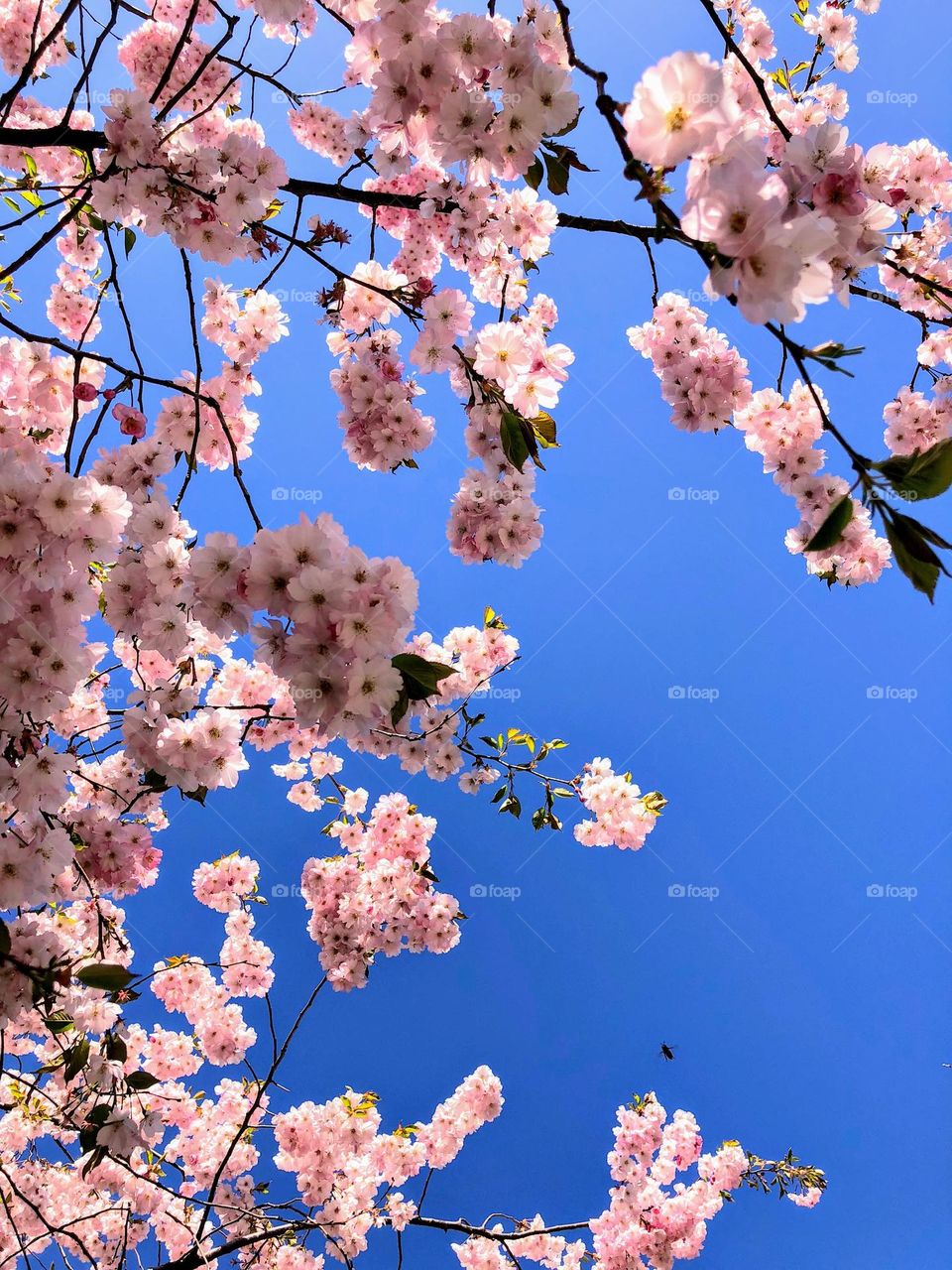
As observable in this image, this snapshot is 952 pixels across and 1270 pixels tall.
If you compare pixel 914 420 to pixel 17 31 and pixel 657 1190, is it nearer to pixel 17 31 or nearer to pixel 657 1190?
pixel 17 31

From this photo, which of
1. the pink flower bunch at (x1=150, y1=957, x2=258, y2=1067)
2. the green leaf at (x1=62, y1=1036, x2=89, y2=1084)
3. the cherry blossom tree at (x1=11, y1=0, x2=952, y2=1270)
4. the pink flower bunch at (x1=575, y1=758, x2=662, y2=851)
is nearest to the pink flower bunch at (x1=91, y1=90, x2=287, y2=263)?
the cherry blossom tree at (x1=11, y1=0, x2=952, y2=1270)

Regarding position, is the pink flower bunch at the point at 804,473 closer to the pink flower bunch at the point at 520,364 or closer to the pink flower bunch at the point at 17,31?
the pink flower bunch at the point at 520,364

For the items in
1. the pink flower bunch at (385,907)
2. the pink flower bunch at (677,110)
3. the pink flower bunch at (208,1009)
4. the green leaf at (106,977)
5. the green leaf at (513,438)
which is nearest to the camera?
the pink flower bunch at (677,110)

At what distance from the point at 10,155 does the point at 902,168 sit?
431 cm

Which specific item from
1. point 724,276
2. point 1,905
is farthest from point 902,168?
point 1,905

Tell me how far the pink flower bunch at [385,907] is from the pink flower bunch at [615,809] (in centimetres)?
107

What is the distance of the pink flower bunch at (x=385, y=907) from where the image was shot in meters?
5.04

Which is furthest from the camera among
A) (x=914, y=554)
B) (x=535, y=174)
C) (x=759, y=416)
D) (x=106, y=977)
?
(x=759, y=416)

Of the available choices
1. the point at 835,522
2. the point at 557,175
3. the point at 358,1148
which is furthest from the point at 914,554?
the point at 358,1148

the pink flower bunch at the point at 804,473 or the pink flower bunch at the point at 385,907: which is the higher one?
the pink flower bunch at the point at 804,473

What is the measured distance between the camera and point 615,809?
4.73 m

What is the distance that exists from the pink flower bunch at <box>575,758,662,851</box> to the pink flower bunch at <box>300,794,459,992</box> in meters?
1.07

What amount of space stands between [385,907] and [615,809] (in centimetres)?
166

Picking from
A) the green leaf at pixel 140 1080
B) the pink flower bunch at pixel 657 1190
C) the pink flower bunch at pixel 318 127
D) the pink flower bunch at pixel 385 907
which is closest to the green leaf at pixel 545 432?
the pink flower bunch at pixel 318 127
